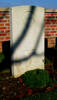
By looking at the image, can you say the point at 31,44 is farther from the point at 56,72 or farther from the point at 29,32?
the point at 56,72

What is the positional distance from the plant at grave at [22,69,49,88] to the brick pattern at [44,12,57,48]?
2187 millimetres

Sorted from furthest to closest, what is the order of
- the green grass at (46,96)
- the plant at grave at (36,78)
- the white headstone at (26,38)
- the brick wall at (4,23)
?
the brick wall at (4,23), the white headstone at (26,38), the plant at grave at (36,78), the green grass at (46,96)

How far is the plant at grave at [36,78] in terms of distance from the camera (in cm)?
360

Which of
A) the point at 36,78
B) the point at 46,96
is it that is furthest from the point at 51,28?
the point at 46,96

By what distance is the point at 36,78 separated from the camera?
3.70m

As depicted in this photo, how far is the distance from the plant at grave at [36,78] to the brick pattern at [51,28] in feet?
7.17

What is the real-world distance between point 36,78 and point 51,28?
2622 mm

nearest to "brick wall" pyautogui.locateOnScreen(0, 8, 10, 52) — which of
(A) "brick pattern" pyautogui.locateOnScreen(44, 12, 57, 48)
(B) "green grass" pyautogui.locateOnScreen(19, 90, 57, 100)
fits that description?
(A) "brick pattern" pyautogui.locateOnScreen(44, 12, 57, 48)

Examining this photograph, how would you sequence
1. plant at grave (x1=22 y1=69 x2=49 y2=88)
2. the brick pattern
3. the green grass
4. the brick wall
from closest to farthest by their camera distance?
the green grass < plant at grave (x1=22 y1=69 x2=49 y2=88) < the brick wall < the brick pattern

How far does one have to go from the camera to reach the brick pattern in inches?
229

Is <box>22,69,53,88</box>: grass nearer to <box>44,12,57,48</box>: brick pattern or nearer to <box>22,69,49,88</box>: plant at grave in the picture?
<box>22,69,49,88</box>: plant at grave

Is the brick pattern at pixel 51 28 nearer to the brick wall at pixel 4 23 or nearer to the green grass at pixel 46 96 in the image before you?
the brick wall at pixel 4 23

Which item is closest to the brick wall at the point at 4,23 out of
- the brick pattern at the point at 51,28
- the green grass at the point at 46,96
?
the brick pattern at the point at 51,28

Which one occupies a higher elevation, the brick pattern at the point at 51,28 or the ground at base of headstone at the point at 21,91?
the brick pattern at the point at 51,28
